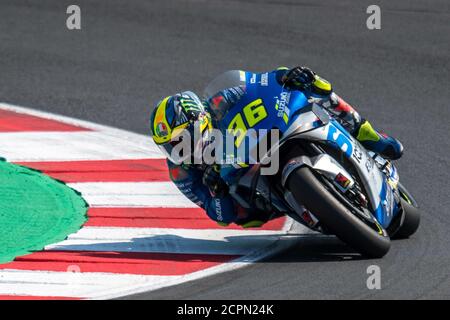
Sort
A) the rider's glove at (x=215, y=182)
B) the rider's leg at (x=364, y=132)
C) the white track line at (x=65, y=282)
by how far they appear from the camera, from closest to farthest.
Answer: the white track line at (x=65, y=282)
the rider's glove at (x=215, y=182)
the rider's leg at (x=364, y=132)

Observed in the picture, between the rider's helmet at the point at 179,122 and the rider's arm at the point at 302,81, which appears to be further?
the rider's arm at the point at 302,81

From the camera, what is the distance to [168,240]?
779 cm

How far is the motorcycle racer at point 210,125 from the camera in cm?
723

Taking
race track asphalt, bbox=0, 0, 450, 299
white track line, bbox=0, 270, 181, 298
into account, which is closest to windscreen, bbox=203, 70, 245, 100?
white track line, bbox=0, 270, 181, 298

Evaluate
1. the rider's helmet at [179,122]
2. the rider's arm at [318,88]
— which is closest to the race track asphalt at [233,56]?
the rider's arm at [318,88]

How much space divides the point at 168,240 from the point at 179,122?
3.27 feet

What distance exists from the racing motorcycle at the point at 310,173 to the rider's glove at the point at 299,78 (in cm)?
10

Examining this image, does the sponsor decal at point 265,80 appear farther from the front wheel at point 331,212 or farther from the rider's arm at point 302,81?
the front wheel at point 331,212

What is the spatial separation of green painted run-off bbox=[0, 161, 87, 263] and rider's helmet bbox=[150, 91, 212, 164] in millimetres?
→ 1096

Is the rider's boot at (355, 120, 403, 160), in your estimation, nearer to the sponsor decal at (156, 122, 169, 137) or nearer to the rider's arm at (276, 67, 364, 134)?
the rider's arm at (276, 67, 364, 134)

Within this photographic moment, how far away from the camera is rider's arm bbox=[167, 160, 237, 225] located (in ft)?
24.3
